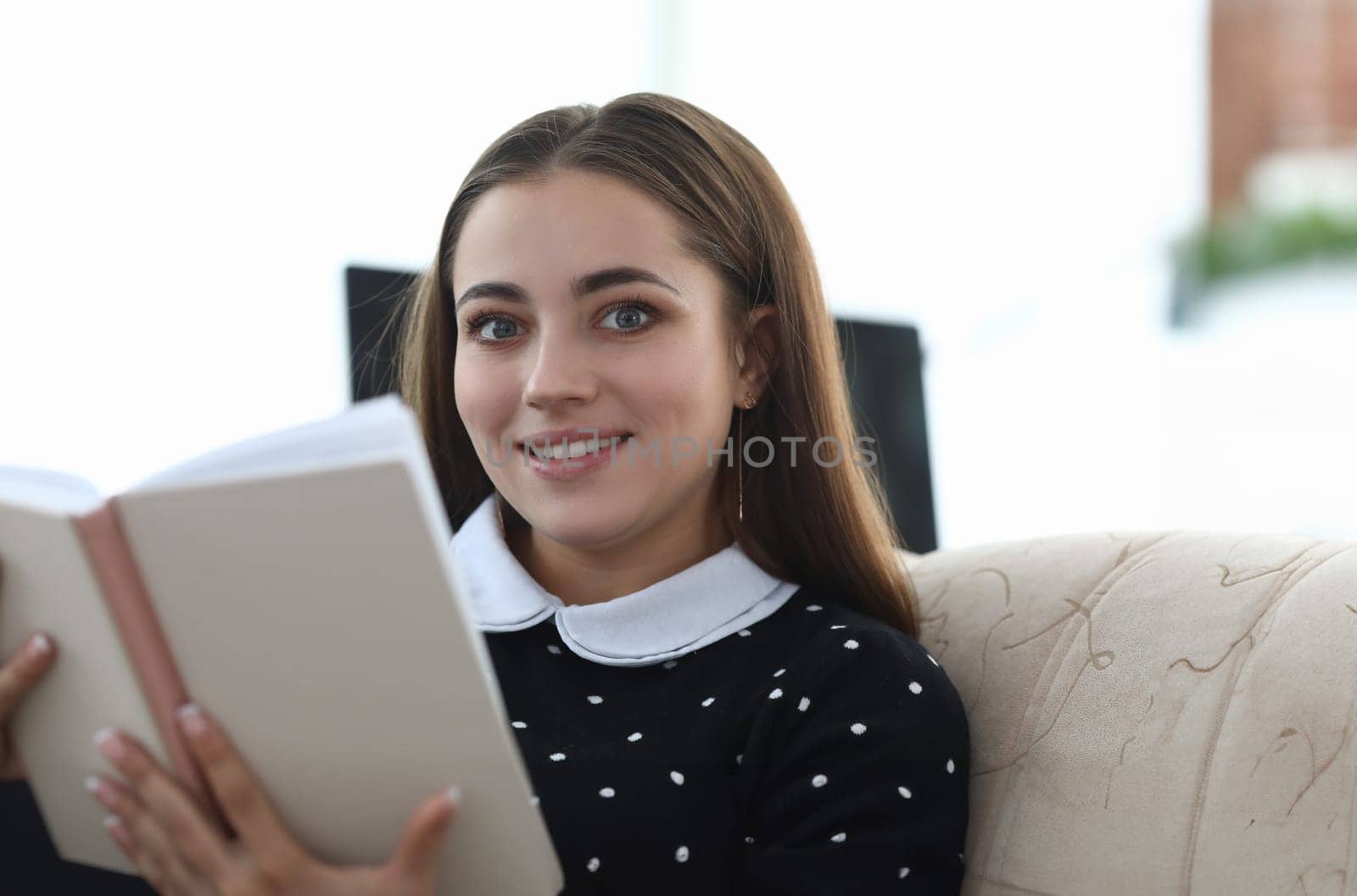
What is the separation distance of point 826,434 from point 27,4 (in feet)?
5.17

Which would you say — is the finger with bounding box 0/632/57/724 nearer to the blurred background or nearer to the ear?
the ear

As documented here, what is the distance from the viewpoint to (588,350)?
108cm

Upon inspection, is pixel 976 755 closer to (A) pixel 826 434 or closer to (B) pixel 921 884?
(B) pixel 921 884

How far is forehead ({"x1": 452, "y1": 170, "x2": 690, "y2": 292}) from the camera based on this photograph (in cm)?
108

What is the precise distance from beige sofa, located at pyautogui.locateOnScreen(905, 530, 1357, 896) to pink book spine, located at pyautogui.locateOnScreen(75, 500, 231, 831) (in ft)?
1.96

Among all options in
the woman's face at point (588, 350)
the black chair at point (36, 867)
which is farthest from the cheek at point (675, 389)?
the black chair at point (36, 867)

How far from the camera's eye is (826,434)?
122cm

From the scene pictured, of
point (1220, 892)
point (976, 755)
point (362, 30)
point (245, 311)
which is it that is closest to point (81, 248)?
point (245, 311)

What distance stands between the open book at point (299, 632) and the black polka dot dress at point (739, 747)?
7.0 inches

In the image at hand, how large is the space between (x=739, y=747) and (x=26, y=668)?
20.5 inches

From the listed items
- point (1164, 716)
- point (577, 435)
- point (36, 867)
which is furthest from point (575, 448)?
point (36, 867)

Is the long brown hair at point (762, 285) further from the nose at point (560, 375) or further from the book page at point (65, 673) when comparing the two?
the book page at point (65, 673)

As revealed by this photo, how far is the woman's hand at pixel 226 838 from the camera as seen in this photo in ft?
2.63

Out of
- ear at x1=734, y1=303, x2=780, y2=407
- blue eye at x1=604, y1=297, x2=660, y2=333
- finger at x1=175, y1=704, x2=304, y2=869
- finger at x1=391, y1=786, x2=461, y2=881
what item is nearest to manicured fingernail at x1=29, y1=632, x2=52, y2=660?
finger at x1=175, y1=704, x2=304, y2=869
